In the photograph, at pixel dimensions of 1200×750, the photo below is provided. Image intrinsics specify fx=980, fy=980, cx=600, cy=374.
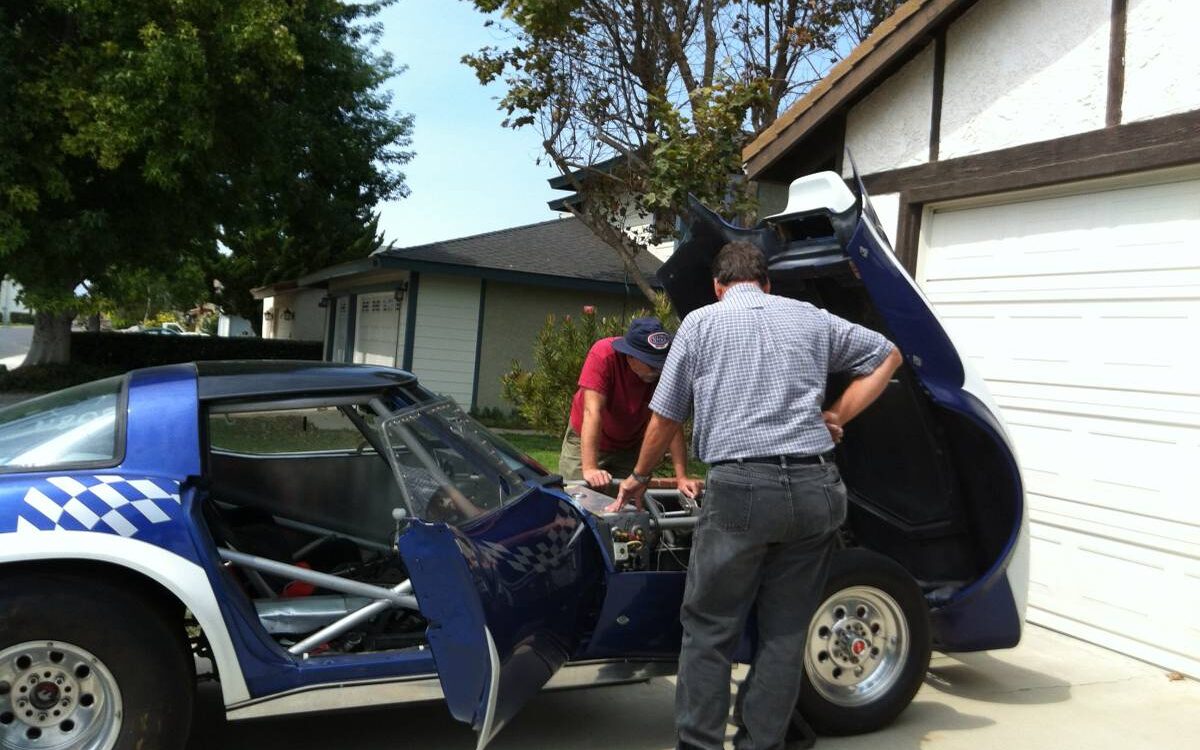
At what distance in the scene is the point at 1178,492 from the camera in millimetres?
4973

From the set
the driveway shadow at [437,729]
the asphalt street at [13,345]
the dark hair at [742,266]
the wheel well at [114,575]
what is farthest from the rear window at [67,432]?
the asphalt street at [13,345]

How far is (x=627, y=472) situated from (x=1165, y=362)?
2840 mm

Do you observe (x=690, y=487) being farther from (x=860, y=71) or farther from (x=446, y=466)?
(x=860, y=71)

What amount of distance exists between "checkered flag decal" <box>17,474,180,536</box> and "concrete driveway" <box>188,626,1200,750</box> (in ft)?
3.92

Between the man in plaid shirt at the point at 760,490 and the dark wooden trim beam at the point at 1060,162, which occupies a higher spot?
the dark wooden trim beam at the point at 1060,162

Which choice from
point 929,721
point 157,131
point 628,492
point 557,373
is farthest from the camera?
point 157,131

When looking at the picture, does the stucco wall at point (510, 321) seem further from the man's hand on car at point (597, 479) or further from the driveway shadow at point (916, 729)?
the driveway shadow at point (916, 729)

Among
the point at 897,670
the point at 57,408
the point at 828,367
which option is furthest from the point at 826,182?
the point at 57,408

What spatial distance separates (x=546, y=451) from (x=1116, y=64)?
344 inches

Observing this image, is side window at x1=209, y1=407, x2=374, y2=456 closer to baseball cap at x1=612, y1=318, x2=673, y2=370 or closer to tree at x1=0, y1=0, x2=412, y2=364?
baseball cap at x1=612, y1=318, x2=673, y2=370

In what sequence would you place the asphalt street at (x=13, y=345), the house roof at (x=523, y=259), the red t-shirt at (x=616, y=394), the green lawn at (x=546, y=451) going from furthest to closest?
the asphalt street at (x=13, y=345) → the house roof at (x=523, y=259) → the green lawn at (x=546, y=451) → the red t-shirt at (x=616, y=394)

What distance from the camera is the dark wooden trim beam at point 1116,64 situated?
215 inches

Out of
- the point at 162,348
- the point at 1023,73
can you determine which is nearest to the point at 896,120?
the point at 1023,73

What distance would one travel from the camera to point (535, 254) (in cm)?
1883
